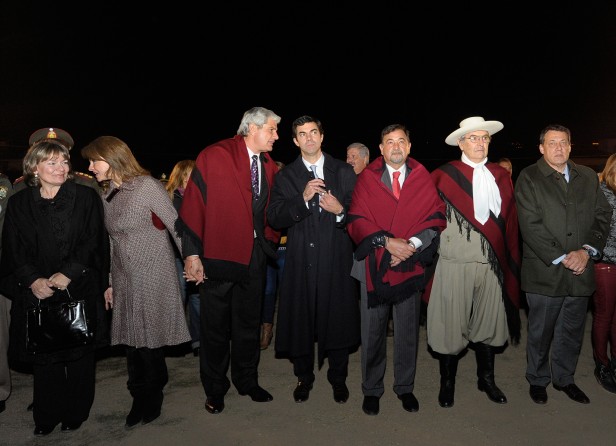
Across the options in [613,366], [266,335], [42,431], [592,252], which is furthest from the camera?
[266,335]

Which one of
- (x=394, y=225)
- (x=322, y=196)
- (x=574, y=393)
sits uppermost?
(x=322, y=196)

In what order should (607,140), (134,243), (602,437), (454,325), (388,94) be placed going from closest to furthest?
1. (602,437)
2. (134,243)
3. (454,325)
4. (607,140)
5. (388,94)

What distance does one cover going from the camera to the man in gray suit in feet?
13.0

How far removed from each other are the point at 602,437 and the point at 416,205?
2.00 m

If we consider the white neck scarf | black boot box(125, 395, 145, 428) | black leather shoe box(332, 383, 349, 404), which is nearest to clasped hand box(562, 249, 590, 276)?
the white neck scarf

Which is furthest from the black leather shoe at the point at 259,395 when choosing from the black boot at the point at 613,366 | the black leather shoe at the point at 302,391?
the black boot at the point at 613,366

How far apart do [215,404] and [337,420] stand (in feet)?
3.10

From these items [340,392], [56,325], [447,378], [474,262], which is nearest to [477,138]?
[474,262]

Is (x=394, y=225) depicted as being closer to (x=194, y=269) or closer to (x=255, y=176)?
(x=255, y=176)

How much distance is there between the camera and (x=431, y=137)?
1681cm

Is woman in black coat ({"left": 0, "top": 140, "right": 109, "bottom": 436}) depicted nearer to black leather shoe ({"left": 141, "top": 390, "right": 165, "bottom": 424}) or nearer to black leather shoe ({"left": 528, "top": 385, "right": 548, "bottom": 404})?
black leather shoe ({"left": 141, "top": 390, "right": 165, "bottom": 424})

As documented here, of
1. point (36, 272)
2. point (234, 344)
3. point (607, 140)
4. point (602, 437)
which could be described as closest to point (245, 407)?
point (234, 344)

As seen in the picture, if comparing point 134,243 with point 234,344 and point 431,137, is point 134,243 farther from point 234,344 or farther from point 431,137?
point 431,137

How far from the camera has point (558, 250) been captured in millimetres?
3938
